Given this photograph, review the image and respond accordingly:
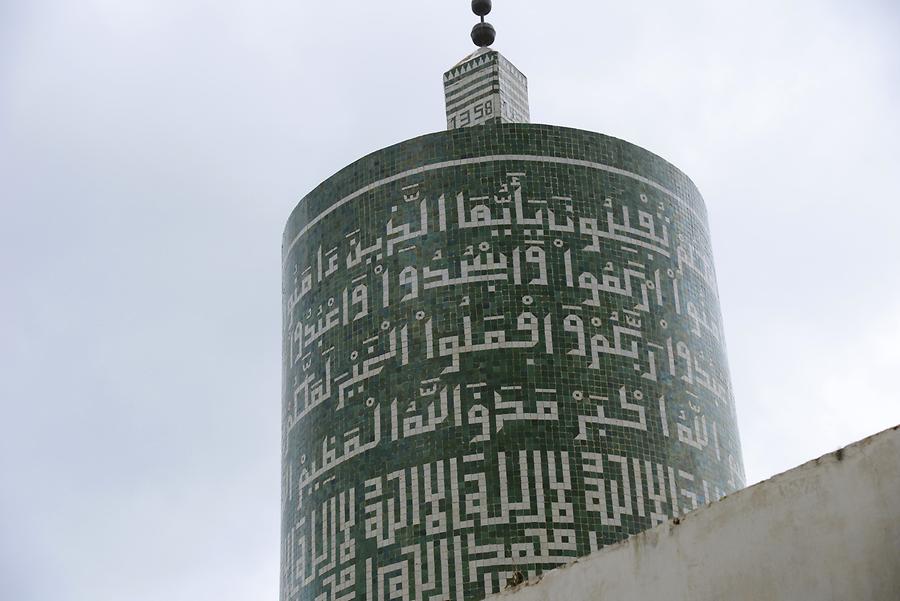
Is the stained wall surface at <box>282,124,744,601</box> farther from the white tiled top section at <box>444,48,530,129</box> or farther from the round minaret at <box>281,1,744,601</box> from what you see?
the white tiled top section at <box>444,48,530,129</box>

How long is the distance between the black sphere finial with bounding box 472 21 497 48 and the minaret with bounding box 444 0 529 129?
0.13 m

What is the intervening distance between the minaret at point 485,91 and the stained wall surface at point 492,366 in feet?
4.79

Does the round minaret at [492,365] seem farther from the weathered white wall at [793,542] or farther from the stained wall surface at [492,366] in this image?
the weathered white wall at [793,542]

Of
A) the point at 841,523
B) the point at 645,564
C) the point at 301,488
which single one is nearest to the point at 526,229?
the point at 301,488

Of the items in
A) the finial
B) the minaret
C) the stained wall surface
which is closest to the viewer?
the stained wall surface


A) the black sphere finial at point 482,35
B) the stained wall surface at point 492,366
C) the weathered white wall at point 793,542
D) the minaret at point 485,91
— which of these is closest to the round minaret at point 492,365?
the stained wall surface at point 492,366

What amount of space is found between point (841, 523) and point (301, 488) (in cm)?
830

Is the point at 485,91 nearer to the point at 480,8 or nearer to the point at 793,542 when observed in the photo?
the point at 480,8

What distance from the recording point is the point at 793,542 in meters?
6.39

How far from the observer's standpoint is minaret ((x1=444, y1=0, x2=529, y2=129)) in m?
15.8

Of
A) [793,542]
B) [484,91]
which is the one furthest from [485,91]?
[793,542]

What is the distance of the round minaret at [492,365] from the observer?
500 inches

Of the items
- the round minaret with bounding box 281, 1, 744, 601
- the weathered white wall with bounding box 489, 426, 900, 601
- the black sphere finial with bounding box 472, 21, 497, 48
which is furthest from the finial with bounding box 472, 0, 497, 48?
the weathered white wall with bounding box 489, 426, 900, 601

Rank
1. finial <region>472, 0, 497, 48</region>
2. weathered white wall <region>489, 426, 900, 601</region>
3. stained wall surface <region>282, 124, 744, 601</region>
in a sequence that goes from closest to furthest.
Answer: weathered white wall <region>489, 426, 900, 601</region>, stained wall surface <region>282, 124, 744, 601</region>, finial <region>472, 0, 497, 48</region>
